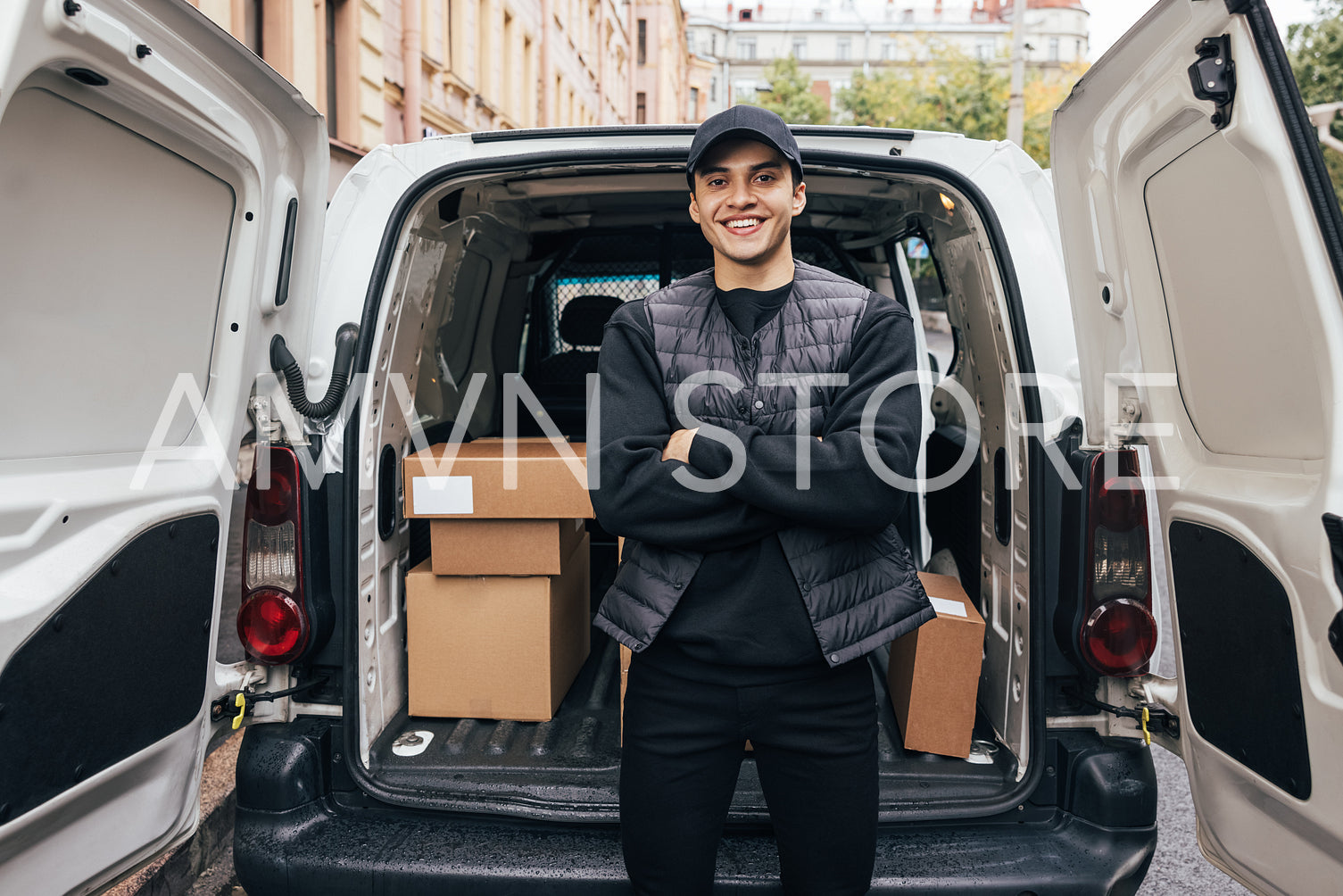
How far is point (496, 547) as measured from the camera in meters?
2.34

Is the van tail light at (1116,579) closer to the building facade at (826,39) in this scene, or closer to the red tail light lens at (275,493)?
the red tail light lens at (275,493)

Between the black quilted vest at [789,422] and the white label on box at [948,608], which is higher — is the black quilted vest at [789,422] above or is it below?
above

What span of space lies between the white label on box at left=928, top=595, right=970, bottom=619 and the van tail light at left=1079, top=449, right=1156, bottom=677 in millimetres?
402

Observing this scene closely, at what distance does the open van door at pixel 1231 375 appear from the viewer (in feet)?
3.70

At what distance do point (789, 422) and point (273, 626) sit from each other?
46.4 inches

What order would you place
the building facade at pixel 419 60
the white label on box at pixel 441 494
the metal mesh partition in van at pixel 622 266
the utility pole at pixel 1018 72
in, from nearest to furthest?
the white label on box at pixel 441 494 < the metal mesh partition in van at pixel 622 266 < the building facade at pixel 419 60 < the utility pole at pixel 1018 72

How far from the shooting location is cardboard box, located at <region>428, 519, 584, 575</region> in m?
2.31

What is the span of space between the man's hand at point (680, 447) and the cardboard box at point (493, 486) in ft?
2.91

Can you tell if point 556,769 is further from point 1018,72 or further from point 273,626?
point 1018,72

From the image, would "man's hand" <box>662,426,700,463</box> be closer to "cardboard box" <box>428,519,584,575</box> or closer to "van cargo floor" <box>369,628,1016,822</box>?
"van cargo floor" <box>369,628,1016,822</box>

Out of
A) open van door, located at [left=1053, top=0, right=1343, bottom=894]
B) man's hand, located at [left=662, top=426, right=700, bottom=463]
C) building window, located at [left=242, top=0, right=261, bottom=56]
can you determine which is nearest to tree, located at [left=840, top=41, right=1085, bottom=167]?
building window, located at [left=242, top=0, right=261, bottom=56]

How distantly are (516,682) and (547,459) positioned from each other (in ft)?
2.01

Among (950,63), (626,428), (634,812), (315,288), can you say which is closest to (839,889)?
(634,812)

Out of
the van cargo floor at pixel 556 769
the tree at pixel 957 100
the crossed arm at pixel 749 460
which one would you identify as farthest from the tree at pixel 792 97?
the crossed arm at pixel 749 460
